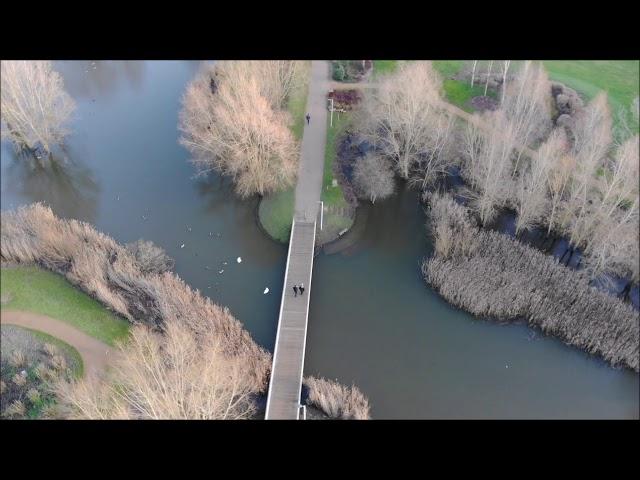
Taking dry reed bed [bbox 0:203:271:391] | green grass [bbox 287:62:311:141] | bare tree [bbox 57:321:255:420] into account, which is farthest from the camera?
green grass [bbox 287:62:311:141]

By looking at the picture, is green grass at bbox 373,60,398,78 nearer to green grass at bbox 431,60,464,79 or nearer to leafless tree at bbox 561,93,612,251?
green grass at bbox 431,60,464,79

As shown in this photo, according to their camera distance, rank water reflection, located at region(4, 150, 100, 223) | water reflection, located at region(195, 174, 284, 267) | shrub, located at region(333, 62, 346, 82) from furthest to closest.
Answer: shrub, located at region(333, 62, 346, 82)
water reflection, located at region(4, 150, 100, 223)
water reflection, located at region(195, 174, 284, 267)

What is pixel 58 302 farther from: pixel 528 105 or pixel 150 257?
pixel 528 105

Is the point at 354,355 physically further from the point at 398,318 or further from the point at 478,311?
the point at 478,311

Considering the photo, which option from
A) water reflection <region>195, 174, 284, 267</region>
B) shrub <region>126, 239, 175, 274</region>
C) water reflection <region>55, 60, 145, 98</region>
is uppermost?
water reflection <region>55, 60, 145, 98</region>

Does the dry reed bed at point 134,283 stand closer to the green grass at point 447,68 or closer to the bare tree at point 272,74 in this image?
the bare tree at point 272,74

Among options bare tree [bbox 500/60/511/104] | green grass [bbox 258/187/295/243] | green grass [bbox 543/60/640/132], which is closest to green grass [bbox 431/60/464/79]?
bare tree [bbox 500/60/511/104]
